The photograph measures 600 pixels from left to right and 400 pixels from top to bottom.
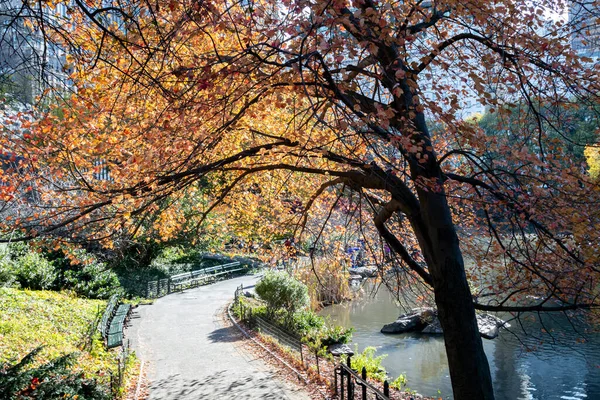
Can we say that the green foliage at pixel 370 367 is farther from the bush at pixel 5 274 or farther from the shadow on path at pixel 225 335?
the bush at pixel 5 274

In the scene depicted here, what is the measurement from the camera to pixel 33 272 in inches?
739

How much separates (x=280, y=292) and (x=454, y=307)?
10.7 m

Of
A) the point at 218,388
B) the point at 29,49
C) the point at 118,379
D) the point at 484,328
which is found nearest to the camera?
the point at 29,49

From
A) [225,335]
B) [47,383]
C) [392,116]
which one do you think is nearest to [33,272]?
[225,335]

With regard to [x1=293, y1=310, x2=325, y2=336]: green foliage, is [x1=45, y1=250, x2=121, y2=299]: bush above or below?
above

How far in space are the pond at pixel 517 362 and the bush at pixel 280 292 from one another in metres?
2.50

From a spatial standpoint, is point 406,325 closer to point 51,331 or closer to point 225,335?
point 225,335

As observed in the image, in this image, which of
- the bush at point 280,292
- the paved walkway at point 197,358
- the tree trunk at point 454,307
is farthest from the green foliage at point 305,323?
the tree trunk at point 454,307

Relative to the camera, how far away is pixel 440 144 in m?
13.4

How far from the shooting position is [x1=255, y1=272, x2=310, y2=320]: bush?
1733cm

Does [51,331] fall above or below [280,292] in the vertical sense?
below

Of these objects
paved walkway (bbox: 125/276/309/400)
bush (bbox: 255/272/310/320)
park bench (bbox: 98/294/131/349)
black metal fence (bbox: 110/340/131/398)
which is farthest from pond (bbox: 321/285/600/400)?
park bench (bbox: 98/294/131/349)

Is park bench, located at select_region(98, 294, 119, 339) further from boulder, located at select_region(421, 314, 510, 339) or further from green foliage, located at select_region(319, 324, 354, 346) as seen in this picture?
boulder, located at select_region(421, 314, 510, 339)

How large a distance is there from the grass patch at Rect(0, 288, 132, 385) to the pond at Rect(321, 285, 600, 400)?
619cm
